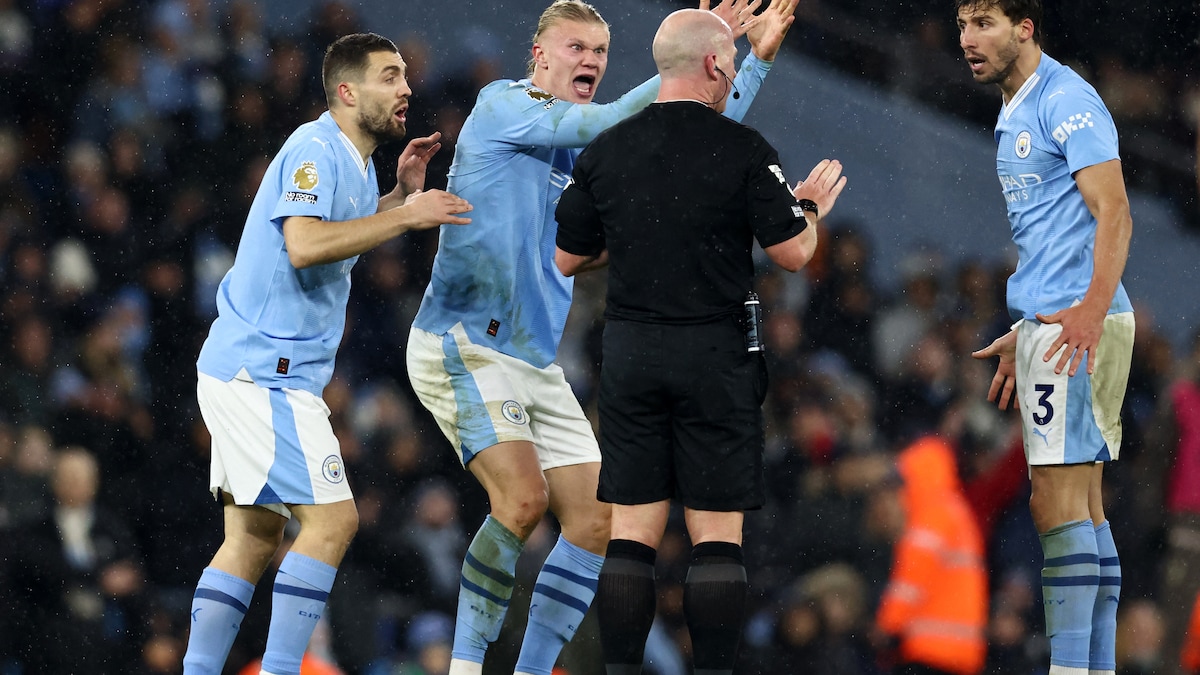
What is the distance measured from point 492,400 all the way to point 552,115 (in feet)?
2.86

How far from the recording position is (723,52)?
362cm

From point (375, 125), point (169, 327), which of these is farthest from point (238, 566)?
point (169, 327)

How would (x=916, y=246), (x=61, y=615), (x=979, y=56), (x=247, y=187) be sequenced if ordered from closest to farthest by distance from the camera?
(x=979, y=56), (x=61, y=615), (x=247, y=187), (x=916, y=246)

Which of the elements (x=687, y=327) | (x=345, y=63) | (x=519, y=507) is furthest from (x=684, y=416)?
(x=345, y=63)

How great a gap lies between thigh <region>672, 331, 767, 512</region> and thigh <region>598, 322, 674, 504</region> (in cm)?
6

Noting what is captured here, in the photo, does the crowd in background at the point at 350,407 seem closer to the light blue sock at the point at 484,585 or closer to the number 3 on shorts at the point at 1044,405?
the light blue sock at the point at 484,585

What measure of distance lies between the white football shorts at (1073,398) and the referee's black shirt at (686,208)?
1090mm

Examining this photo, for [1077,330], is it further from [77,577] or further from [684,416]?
[77,577]

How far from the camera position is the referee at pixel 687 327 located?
353cm

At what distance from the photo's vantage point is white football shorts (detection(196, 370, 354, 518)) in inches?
153

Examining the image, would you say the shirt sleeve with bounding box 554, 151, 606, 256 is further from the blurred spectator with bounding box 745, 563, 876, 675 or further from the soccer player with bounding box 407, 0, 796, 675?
the blurred spectator with bounding box 745, 563, 876, 675

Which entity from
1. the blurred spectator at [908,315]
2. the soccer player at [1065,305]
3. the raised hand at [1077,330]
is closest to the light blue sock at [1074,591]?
the soccer player at [1065,305]

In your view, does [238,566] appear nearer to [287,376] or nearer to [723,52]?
[287,376]

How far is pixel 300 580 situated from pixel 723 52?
1769 mm
